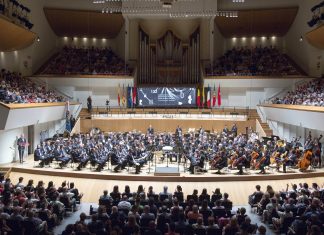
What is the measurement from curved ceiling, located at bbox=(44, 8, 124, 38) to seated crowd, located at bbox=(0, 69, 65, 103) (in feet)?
22.0

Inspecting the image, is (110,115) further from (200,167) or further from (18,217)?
(18,217)

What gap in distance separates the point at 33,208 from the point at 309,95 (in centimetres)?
1824

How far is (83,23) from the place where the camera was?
1278 inches

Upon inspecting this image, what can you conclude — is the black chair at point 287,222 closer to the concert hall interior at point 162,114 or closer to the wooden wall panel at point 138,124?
the concert hall interior at point 162,114

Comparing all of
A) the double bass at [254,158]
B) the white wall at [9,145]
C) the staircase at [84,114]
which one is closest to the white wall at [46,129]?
the staircase at [84,114]

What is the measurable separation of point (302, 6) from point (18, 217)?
25.6 meters

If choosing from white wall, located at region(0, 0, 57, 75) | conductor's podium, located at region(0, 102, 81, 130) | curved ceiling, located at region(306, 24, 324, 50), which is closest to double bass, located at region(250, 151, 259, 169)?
curved ceiling, located at region(306, 24, 324, 50)

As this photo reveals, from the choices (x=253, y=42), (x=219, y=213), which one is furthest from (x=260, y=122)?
(x=219, y=213)

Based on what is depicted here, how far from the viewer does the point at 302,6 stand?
95.0ft

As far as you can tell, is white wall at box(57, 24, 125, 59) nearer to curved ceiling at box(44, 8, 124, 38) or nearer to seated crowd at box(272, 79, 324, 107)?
curved ceiling at box(44, 8, 124, 38)

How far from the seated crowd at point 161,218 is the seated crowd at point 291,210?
848mm

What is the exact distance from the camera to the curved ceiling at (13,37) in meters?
21.0

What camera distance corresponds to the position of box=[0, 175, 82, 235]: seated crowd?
8602mm

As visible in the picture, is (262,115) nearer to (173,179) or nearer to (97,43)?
(173,179)
